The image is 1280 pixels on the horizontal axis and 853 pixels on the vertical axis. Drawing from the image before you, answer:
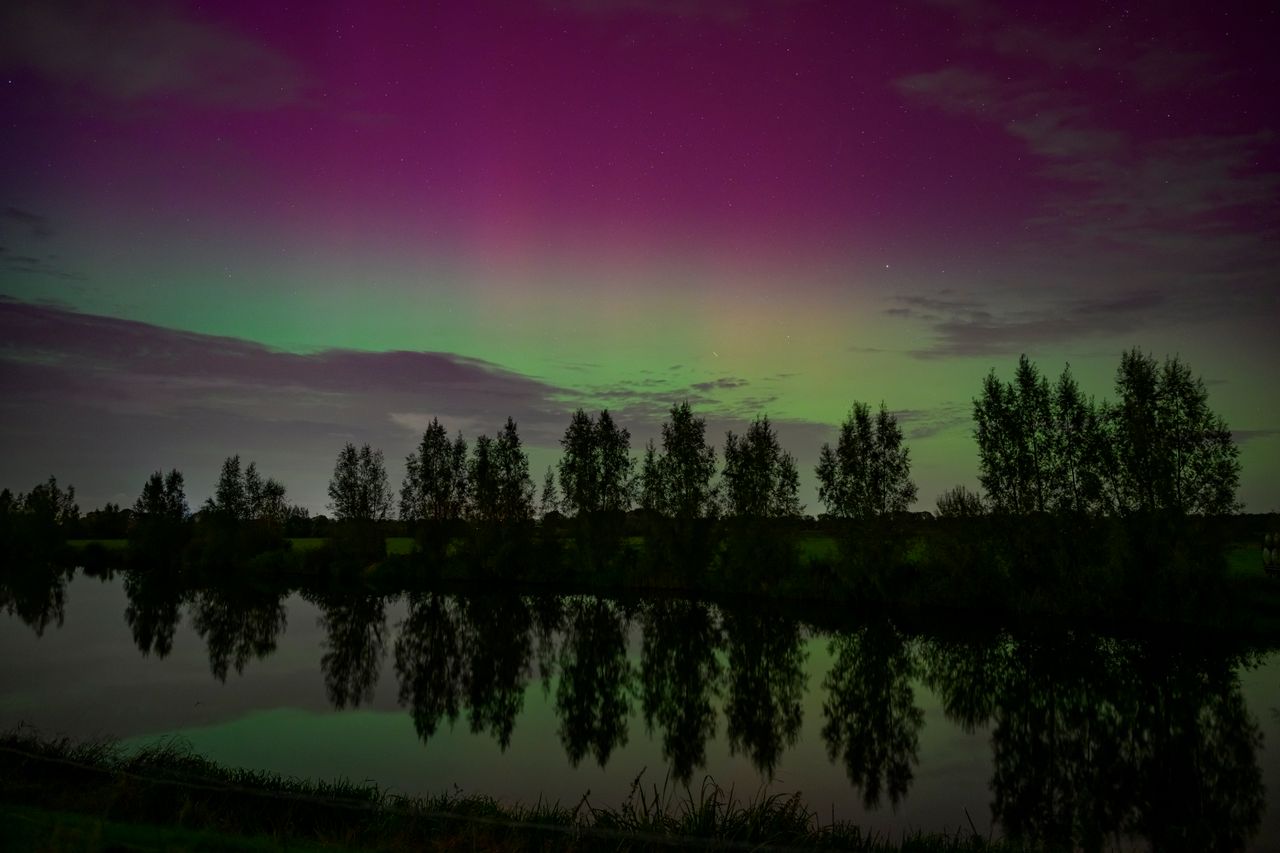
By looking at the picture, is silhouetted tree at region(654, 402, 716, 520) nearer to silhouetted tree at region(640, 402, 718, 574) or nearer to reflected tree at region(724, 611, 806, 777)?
silhouetted tree at region(640, 402, 718, 574)

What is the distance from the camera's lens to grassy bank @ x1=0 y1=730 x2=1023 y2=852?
10.1 metres

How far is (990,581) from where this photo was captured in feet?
147

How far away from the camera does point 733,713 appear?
23.0m

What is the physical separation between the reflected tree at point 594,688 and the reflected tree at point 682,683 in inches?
35.3

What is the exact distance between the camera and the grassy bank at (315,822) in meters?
10.1

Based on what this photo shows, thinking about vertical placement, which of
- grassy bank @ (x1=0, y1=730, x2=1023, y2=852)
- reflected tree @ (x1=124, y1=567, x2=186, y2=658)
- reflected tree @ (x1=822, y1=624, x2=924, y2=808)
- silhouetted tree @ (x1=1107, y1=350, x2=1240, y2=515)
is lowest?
reflected tree @ (x1=822, y1=624, x2=924, y2=808)

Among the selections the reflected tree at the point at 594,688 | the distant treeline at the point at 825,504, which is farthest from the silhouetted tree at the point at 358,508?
the reflected tree at the point at 594,688

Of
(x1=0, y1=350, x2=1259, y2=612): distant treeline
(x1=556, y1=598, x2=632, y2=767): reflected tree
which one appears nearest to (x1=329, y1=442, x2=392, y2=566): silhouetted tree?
(x1=0, y1=350, x2=1259, y2=612): distant treeline

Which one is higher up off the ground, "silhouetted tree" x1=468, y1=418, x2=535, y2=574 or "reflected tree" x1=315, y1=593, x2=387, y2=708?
"silhouetted tree" x1=468, y1=418, x2=535, y2=574

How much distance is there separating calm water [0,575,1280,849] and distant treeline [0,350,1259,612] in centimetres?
1016

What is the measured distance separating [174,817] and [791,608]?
41.0 m

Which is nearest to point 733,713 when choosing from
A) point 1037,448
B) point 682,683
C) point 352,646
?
point 682,683

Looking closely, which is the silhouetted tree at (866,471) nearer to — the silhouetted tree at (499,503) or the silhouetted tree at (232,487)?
the silhouetted tree at (499,503)

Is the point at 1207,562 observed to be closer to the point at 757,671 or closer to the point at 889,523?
the point at 889,523
